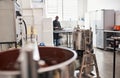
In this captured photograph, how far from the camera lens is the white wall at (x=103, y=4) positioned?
798 cm

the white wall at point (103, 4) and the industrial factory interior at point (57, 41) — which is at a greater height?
the white wall at point (103, 4)

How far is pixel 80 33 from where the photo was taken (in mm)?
3285

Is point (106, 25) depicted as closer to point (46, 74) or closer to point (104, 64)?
point (104, 64)

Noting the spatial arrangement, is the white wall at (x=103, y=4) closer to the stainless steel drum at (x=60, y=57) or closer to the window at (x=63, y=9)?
the window at (x=63, y=9)

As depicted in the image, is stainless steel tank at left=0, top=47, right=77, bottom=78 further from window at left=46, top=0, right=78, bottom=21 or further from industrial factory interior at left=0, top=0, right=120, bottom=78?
window at left=46, top=0, right=78, bottom=21

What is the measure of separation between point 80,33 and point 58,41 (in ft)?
16.8

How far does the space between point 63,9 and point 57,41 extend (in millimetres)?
3018

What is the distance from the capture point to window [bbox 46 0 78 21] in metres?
10.4

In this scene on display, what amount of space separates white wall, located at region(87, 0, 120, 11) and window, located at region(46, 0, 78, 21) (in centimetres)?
129

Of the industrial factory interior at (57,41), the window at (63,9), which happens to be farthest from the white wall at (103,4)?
the window at (63,9)

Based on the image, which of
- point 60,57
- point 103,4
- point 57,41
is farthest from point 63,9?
point 60,57

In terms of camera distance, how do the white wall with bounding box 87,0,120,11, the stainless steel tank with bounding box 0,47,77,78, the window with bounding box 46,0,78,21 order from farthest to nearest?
1. the window with bounding box 46,0,78,21
2. the white wall with bounding box 87,0,120,11
3. the stainless steel tank with bounding box 0,47,77,78

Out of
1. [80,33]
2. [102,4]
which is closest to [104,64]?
[80,33]

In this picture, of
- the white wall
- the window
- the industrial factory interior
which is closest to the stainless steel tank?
the industrial factory interior
